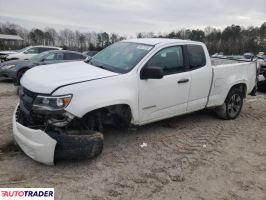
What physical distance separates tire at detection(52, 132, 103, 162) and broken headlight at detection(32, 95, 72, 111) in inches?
15.0

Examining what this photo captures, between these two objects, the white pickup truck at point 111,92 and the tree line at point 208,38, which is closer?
the white pickup truck at point 111,92

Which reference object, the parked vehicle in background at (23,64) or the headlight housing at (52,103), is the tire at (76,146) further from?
the parked vehicle in background at (23,64)

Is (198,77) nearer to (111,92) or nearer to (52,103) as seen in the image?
(111,92)

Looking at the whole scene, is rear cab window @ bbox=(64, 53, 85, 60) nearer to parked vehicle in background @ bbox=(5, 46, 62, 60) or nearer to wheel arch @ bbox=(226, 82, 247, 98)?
parked vehicle in background @ bbox=(5, 46, 62, 60)

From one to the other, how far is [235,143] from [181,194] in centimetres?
219

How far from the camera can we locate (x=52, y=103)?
4133mm

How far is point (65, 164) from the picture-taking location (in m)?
4.40

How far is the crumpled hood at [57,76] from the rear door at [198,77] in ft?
5.77

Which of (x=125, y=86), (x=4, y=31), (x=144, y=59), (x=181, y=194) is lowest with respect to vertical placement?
(x=181, y=194)

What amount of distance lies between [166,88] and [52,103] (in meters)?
2.03

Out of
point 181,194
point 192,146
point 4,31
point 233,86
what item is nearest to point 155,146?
point 192,146

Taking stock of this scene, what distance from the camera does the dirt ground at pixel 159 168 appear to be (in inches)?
150

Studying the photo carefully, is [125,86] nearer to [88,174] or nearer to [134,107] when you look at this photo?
[134,107]

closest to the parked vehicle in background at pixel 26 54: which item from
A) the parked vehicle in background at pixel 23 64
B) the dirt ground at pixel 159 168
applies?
the parked vehicle in background at pixel 23 64
